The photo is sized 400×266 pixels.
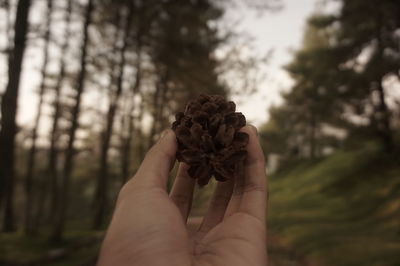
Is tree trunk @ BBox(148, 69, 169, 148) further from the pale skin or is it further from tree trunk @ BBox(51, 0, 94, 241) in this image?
the pale skin

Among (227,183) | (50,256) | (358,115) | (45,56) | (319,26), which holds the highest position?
(319,26)

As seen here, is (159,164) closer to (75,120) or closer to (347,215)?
(75,120)

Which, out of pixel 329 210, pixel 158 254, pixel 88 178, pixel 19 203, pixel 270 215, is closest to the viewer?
pixel 158 254

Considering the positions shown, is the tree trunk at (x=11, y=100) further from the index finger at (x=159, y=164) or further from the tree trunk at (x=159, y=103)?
the tree trunk at (x=159, y=103)

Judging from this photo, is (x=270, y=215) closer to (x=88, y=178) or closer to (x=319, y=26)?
(x=319, y=26)

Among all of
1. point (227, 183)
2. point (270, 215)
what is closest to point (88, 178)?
point (270, 215)

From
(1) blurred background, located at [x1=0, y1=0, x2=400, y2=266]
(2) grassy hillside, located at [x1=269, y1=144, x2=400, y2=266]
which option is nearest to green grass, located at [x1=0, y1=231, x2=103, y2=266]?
(1) blurred background, located at [x1=0, y1=0, x2=400, y2=266]

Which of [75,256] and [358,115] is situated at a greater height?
[358,115]
